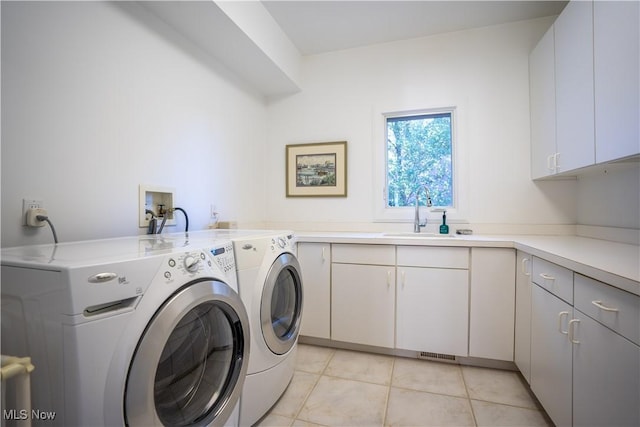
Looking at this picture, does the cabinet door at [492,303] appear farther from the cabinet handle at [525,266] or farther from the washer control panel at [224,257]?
the washer control panel at [224,257]

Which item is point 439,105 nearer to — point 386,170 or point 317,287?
point 386,170

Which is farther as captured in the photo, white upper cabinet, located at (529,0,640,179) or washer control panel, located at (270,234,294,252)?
washer control panel, located at (270,234,294,252)

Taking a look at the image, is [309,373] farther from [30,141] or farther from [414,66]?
[414,66]

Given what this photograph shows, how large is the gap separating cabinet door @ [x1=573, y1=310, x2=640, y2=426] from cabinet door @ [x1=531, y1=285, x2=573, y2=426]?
2.7 inches

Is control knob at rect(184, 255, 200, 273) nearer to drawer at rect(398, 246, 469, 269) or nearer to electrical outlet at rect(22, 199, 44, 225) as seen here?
electrical outlet at rect(22, 199, 44, 225)

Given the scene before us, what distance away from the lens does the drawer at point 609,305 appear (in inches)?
32.4

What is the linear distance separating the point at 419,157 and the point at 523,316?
1.43 m

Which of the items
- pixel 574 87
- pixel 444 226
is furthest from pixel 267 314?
pixel 574 87

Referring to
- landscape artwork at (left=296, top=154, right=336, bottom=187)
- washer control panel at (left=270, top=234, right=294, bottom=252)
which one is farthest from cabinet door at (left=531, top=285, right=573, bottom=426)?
landscape artwork at (left=296, top=154, right=336, bottom=187)

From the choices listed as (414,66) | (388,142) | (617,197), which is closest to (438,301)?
(617,197)

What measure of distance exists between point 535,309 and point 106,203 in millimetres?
2230

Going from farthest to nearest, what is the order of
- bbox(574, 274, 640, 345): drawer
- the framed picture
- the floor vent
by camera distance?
the framed picture → the floor vent → bbox(574, 274, 640, 345): drawer

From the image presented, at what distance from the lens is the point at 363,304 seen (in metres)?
2.06

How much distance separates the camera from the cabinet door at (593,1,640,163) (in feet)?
3.76
